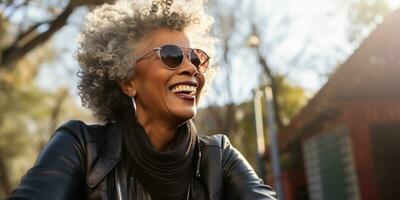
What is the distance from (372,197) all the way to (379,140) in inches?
59.1

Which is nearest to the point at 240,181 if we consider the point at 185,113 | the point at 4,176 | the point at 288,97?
the point at 185,113

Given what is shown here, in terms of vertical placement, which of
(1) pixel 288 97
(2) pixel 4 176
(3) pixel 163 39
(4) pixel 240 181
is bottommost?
(2) pixel 4 176

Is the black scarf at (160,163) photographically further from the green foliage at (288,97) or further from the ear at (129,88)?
the green foliage at (288,97)

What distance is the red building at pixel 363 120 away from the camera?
831 cm

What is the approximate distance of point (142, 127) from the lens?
223cm

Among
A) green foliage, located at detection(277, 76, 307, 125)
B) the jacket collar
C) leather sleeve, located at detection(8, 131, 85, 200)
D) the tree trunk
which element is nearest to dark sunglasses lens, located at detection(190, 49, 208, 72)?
the jacket collar

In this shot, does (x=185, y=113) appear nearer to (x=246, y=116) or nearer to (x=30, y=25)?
(x=30, y=25)

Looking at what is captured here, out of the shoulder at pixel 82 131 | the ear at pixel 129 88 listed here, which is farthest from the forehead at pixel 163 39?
the shoulder at pixel 82 131

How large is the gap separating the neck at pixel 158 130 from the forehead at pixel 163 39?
28 cm

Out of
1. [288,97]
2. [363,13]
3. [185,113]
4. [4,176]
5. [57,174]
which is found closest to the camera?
[57,174]

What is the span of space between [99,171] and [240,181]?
0.54 meters

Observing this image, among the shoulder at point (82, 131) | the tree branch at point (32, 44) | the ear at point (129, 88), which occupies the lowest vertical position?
the shoulder at point (82, 131)

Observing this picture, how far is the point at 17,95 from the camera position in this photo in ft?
89.1

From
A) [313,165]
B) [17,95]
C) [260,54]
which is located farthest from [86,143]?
[17,95]
